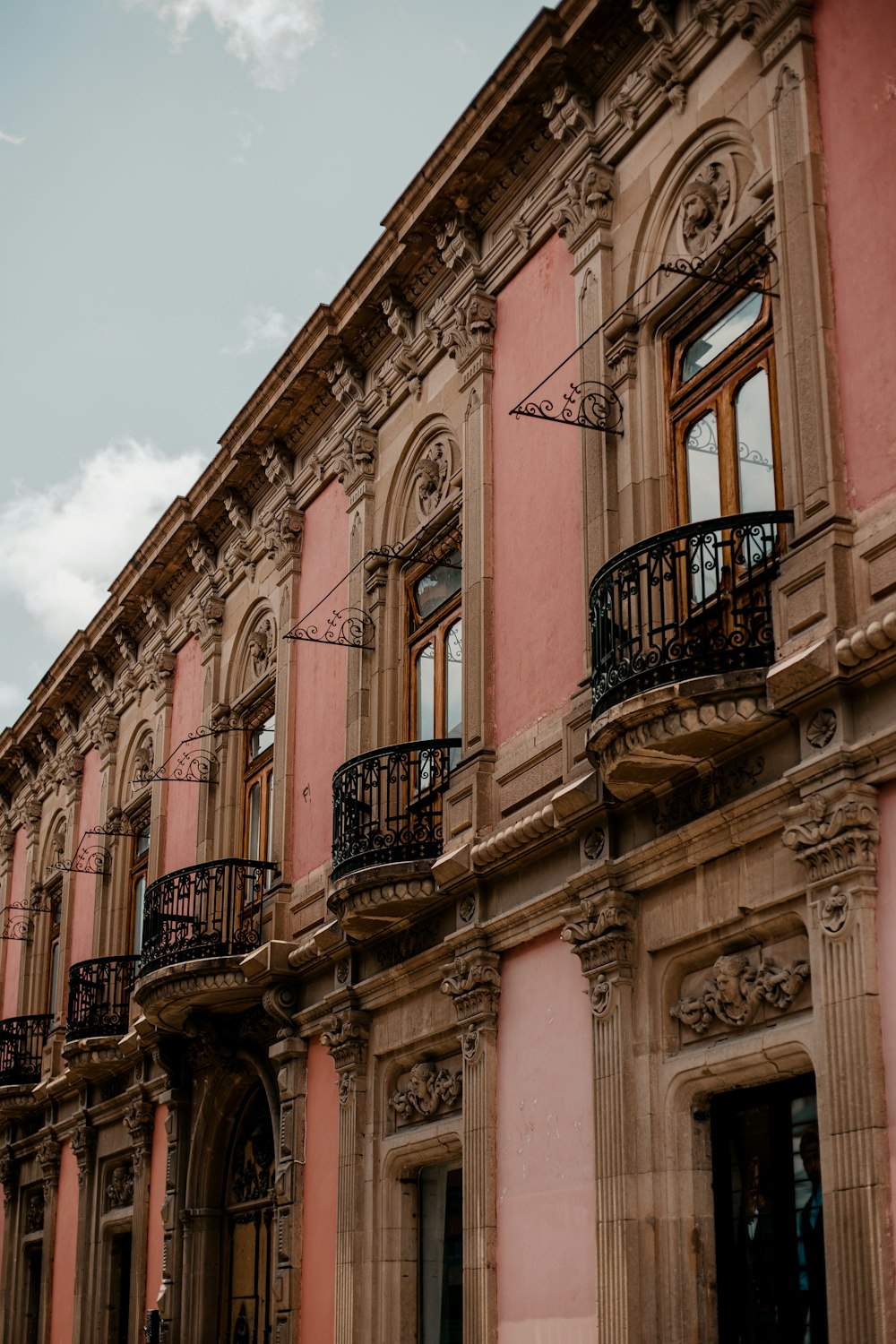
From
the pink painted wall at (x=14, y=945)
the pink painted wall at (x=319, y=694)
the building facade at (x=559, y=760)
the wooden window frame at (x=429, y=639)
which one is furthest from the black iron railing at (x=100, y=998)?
the wooden window frame at (x=429, y=639)

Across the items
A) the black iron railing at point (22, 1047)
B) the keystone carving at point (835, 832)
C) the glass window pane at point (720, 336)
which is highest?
the glass window pane at point (720, 336)

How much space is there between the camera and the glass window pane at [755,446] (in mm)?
10861

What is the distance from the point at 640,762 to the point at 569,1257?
3.19 m

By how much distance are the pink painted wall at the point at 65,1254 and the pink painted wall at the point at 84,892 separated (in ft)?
7.35

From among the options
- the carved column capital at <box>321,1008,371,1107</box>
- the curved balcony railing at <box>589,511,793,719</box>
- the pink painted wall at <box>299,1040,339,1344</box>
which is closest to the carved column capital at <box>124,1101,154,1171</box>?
the pink painted wall at <box>299,1040,339,1344</box>

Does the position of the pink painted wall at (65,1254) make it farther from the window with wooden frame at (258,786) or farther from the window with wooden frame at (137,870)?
the window with wooden frame at (258,786)

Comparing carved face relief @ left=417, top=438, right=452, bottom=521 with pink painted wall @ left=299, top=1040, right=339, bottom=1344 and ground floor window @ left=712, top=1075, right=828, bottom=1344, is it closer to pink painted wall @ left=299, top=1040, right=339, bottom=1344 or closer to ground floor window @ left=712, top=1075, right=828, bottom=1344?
pink painted wall @ left=299, top=1040, right=339, bottom=1344

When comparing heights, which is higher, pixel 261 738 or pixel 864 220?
pixel 864 220

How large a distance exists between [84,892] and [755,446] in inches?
588

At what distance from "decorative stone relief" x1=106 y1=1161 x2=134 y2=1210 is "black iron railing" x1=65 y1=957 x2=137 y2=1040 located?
1563mm

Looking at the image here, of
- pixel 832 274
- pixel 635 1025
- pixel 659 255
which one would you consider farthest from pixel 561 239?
pixel 635 1025

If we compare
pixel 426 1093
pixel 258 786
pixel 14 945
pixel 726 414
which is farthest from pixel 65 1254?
pixel 726 414

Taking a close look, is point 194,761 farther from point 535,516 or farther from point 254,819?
point 535,516

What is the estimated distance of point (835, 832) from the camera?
923cm
